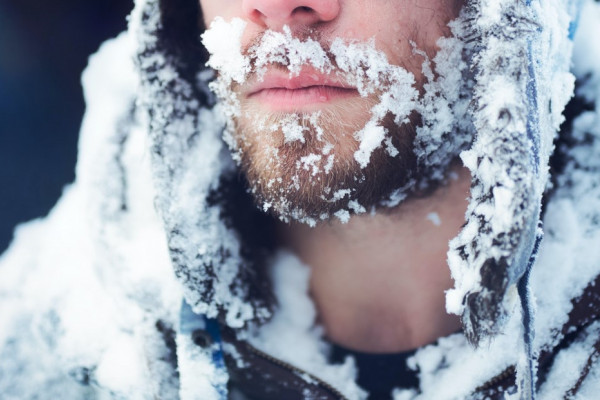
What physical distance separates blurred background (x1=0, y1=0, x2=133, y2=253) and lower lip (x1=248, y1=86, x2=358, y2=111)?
61.7 inches

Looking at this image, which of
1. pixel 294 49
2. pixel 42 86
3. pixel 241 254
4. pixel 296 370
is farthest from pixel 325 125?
pixel 42 86

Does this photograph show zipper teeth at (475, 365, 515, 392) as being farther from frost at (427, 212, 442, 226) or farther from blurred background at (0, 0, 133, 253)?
blurred background at (0, 0, 133, 253)

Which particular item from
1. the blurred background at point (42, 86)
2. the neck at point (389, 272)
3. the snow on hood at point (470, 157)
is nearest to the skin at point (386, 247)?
the neck at point (389, 272)

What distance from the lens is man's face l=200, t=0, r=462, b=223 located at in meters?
0.98

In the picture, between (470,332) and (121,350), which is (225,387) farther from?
(470,332)

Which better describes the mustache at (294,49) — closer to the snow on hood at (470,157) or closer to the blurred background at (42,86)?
the snow on hood at (470,157)

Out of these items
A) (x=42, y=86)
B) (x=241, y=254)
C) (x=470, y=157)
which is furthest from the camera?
(x=42, y=86)

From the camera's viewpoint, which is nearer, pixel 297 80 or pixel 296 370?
pixel 297 80

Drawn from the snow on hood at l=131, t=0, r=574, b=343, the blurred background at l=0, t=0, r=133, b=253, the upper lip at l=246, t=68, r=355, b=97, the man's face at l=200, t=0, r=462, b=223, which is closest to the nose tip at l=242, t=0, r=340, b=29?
the man's face at l=200, t=0, r=462, b=223

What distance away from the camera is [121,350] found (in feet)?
4.69

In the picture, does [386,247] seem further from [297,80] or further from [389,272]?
[297,80]

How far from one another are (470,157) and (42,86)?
2250mm

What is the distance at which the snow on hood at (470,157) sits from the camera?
0.79 metres

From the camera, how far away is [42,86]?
2.27 meters
